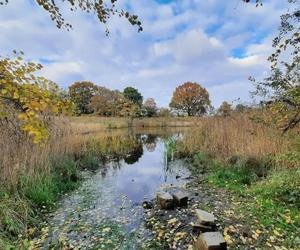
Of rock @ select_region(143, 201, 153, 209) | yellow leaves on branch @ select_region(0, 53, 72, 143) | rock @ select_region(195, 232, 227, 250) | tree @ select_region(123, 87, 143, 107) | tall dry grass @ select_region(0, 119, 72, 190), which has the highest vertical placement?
tree @ select_region(123, 87, 143, 107)

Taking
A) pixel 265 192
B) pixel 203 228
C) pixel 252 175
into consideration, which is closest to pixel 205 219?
pixel 203 228

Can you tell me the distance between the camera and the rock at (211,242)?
370 centimetres

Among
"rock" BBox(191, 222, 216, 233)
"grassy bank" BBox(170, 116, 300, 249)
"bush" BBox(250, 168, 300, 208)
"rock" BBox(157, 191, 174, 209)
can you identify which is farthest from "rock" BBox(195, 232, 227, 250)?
"bush" BBox(250, 168, 300, 208)

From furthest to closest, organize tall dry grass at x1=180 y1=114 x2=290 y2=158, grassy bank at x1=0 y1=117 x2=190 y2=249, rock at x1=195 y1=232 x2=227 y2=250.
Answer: tall dry grass at x1=180 y1=114 x2=290 y2=158 < grassy bank at x1=0 y1=117 x2=190 y2=249 < rock at x1=195 y1=232 x2=227 y2=250

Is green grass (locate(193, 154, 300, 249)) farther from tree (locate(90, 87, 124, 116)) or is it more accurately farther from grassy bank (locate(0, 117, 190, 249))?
tree (locate(90, 87, 124, 116))

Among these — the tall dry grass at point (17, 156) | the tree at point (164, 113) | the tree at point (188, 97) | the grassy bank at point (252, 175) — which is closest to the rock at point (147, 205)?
the grassy bank at point (252, 175)

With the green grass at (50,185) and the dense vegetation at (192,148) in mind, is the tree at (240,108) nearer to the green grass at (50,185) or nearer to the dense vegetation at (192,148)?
the dense vegetation at (192,148)

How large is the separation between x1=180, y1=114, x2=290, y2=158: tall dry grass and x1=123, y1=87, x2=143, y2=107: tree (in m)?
43.5

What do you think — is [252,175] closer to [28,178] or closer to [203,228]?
[203,228]

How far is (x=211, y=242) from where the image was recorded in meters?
3.76

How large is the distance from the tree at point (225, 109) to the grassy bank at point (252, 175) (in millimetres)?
620

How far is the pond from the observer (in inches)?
176

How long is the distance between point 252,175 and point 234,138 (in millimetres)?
2260

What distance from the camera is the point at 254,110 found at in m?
9.06
